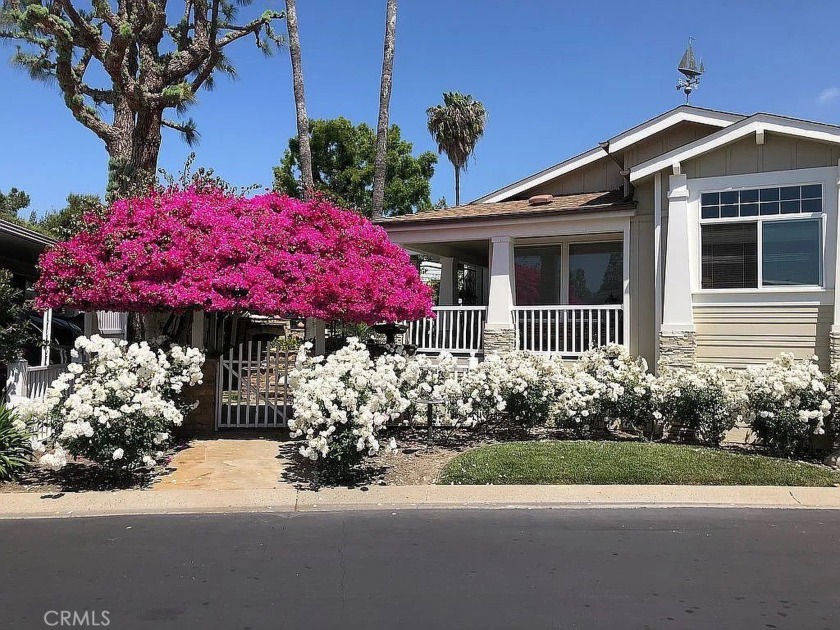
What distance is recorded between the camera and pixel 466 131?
3172cm

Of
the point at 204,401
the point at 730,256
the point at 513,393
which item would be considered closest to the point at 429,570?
the point at 513,393

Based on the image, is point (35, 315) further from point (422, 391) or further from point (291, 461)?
point (422, 391)

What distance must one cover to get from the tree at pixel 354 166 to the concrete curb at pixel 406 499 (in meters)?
23.8

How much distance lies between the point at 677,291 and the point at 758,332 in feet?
4.79

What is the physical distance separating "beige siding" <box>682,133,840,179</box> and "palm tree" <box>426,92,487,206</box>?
20.8 meters

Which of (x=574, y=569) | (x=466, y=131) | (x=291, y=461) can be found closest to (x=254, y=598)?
(x=574, y=569)

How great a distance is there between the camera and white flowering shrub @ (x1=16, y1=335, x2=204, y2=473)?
7.14 meters

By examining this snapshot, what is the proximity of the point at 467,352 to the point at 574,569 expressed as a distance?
901 centimetres

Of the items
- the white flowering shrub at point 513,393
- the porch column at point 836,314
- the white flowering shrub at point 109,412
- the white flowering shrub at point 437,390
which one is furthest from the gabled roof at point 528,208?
the white flowering shrub at point 109,412

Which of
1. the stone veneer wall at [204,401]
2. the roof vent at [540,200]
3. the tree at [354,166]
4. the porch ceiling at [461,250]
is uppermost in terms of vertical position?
the tree at [354,166]

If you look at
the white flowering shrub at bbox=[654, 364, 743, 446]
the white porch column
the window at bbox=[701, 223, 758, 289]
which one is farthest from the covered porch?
the white flowering shrub at bbox=[654, 364, 743, 446]

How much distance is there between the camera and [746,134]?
1132 centimetres

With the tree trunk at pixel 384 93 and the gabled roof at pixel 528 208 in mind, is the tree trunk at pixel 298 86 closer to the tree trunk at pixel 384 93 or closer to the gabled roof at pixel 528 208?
the tree trunk at pixel 384 93

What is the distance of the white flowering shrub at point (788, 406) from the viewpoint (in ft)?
28.2
